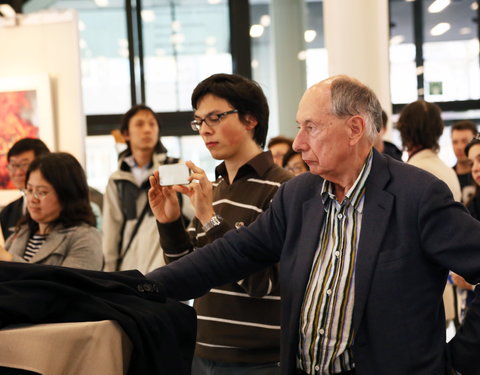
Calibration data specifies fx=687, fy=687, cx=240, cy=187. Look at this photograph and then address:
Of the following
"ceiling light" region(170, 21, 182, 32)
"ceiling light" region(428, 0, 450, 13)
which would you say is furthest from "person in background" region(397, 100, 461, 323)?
"ceiling light" region(428, 0, 450, 13)

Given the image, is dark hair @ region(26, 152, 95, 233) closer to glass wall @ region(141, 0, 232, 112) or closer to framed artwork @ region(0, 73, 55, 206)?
framed artwork @ region(0, 73, 55, 206)

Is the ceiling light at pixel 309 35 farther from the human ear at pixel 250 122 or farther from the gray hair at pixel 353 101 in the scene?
the gray hair at pixel 353 101

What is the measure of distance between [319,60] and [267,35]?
3.02 feet

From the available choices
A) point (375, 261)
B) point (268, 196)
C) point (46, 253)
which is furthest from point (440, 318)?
point (46, 253)

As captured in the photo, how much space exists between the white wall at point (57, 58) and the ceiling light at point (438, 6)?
7.42 m

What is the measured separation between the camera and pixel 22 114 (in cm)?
550

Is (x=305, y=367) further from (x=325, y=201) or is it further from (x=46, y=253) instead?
(x=46, y=253)

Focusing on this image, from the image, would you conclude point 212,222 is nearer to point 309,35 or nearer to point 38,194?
point 38,194

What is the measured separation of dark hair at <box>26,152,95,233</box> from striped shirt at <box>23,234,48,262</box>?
0.07 metres

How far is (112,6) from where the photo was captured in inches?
407

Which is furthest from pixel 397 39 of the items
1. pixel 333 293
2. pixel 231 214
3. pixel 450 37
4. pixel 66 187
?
pixel 333 293

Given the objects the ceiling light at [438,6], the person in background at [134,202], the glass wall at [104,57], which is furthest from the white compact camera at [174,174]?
the ceiling light at [438,6]

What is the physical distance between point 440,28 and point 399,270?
32.4 ft

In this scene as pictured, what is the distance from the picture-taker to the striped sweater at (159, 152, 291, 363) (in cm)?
239
